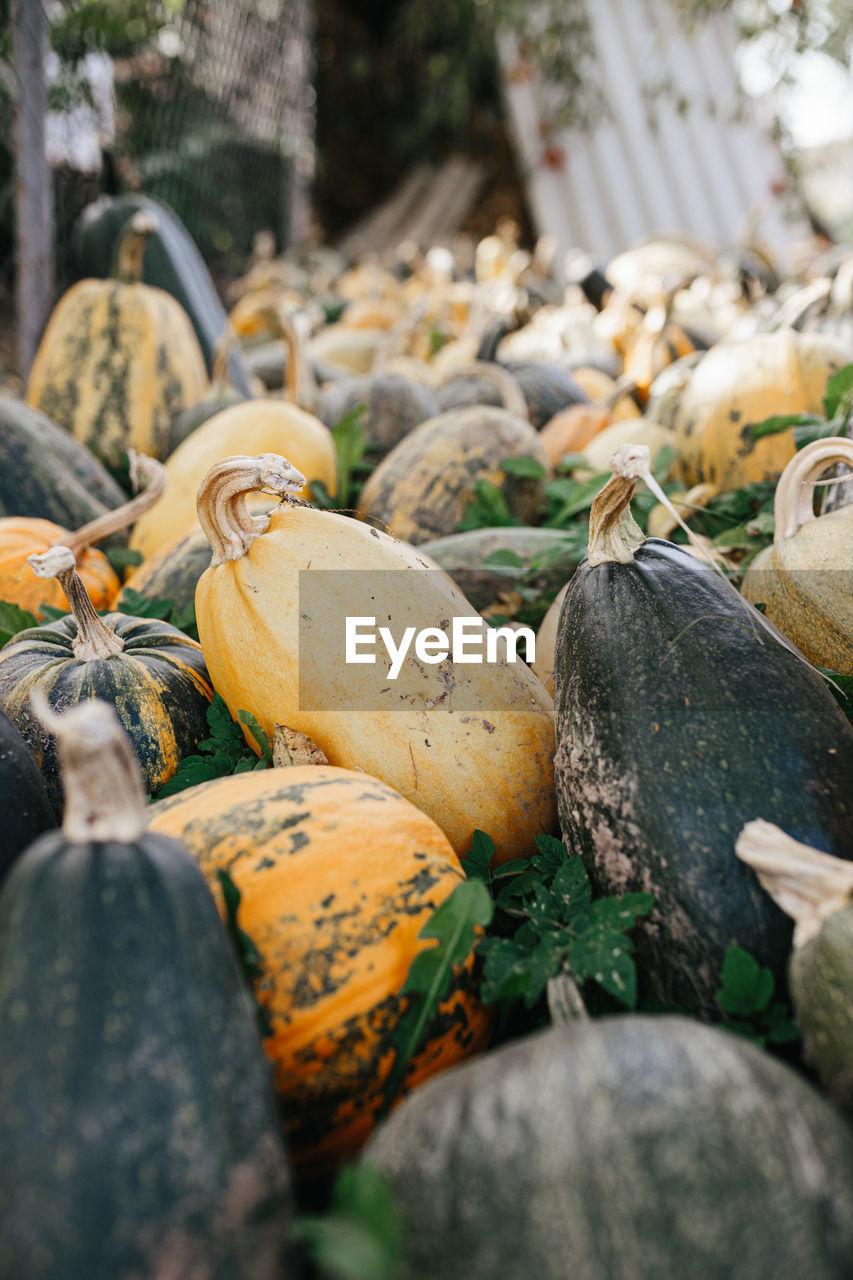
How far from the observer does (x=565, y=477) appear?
117 inches

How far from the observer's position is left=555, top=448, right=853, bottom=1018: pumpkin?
124cm

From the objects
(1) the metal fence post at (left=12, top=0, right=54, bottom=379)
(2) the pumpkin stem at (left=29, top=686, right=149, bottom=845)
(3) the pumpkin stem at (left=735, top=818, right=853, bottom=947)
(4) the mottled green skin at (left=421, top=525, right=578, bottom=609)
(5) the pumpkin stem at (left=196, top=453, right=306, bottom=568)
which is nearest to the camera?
(2) the pumpkin stem at (left=29, top=686, right=149, bottom=845)

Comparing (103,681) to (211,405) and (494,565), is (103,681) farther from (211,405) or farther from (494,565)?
(211,405)

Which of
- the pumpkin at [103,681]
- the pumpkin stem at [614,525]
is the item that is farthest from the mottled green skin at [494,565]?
the pumpkin at [103,681]

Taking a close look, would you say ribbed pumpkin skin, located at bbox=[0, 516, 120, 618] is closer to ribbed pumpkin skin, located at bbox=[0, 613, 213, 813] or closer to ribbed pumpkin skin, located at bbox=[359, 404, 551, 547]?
ribbed pumpkin skin, located at bbox=[0, 613, 213, 813]

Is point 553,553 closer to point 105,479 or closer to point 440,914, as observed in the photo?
point 440,914

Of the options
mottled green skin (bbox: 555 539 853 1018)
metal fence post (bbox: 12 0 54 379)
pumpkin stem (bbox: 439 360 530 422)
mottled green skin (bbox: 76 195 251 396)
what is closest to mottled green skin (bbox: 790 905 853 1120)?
mottled green skin (bbox: 555 539 853 1018)

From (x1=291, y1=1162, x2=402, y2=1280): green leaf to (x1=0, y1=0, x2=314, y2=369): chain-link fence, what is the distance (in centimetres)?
450

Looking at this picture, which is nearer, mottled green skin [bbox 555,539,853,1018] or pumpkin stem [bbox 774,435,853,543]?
mottled green skin [bbox 555,539,853,1018]

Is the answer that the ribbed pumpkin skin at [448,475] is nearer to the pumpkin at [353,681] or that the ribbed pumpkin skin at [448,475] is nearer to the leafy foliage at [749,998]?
the pumpkin at [353,681]

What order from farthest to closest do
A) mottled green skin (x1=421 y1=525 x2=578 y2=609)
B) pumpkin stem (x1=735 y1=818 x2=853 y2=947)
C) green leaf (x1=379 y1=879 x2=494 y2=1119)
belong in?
mottled green skin (x1=421 y1=525 x2=578 y2=609)
green leaf (x1=379 y1=879 x2=494 y2=1119)
pumpkin stem (x1=735 y1=818 x2=853 y2=947)

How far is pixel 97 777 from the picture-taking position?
98 cm

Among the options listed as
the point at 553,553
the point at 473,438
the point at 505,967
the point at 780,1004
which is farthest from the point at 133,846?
the point at 473,438

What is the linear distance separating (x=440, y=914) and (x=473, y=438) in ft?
5.67
